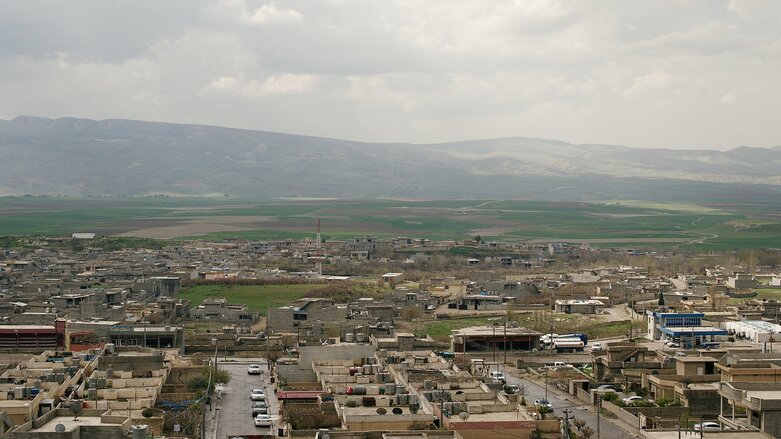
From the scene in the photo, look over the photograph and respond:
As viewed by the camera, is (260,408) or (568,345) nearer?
(260,408)

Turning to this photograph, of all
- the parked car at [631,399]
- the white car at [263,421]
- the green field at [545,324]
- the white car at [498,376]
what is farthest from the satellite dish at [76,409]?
the green field at [545,324]

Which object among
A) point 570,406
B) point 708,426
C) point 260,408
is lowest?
point 570,406

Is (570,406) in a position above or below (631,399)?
below

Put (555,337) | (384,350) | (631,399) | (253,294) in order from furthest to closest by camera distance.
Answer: (253,294)
(555,337)
(384,350)
(631,399)

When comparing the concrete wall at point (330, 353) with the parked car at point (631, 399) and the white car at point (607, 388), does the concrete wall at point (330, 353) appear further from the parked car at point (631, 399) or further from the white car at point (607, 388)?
the parked car at point (631, 399)

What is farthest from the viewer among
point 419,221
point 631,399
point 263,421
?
point 419,221

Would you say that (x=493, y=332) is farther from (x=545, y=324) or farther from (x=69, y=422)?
(x=69, y=422)

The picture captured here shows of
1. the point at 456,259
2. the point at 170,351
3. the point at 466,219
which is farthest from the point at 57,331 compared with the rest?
the point at 466,219

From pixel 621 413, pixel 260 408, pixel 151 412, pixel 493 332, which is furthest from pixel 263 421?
pixel 493 332
